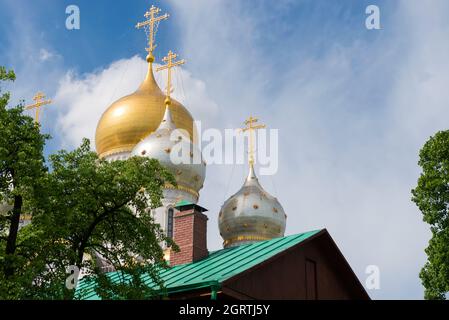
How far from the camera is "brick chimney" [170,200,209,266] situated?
21.7m

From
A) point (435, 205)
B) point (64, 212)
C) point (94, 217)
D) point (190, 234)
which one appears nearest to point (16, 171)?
point (64, 212)

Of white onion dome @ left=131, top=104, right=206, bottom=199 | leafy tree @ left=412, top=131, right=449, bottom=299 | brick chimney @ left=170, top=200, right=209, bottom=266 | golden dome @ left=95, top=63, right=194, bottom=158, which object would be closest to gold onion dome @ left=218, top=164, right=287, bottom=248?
white onion dome @ left=131, top=104, right=206, bottom=199

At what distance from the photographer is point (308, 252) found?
21.8 m

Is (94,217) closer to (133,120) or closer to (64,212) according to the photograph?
(64,212)

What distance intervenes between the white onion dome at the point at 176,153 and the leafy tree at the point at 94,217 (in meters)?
24.5

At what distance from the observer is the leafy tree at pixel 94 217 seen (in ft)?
52.7

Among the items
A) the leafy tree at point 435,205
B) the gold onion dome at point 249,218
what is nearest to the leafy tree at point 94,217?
the leafy tree at point 435,205

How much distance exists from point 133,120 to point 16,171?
32120 mm

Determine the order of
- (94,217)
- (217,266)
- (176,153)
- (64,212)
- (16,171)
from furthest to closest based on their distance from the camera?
(176,153) < (217,266) < (94,217) < (64,212) < (16,171)

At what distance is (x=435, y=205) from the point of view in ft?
92.7

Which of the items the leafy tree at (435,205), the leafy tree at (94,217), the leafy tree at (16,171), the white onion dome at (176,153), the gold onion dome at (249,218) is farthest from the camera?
the gold onion dome at (249,218)

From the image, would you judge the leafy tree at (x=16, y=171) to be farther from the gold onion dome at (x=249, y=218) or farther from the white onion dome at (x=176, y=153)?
the gold onion dome at (x=249, y=218)
